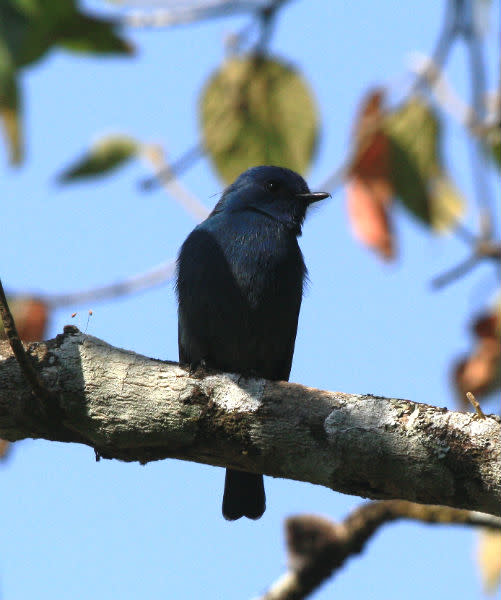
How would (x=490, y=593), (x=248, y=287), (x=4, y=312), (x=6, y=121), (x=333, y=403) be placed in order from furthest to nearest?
(x=248, y=287) → (x=490, y=593) → (x=333, y=403) → (x=4, y=312) → (x=6, y=121)

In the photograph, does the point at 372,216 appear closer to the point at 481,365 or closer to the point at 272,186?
the point at 481,365

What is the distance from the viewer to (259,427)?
287 cm

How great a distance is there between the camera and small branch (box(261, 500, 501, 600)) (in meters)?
3.85

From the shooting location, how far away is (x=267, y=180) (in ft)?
16.1

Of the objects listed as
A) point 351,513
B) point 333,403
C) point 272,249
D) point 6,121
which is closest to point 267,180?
point 272,249

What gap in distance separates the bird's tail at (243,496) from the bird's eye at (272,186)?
1651mm

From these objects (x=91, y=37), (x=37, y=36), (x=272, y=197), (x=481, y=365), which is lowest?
(x=481, y=365)

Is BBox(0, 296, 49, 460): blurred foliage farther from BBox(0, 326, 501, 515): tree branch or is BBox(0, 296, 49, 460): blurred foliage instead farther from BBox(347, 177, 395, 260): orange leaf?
BBox(347, 177, 395, 260): orange leaf

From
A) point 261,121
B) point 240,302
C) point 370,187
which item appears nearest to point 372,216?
point 370,187

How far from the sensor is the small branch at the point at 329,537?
3.85m

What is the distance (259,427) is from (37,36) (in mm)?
1419

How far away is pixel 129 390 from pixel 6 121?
0.98 metres

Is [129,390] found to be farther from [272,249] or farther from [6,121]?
[272,249]

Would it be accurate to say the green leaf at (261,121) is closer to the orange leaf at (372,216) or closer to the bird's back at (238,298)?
the orange leaf at (372,216)
